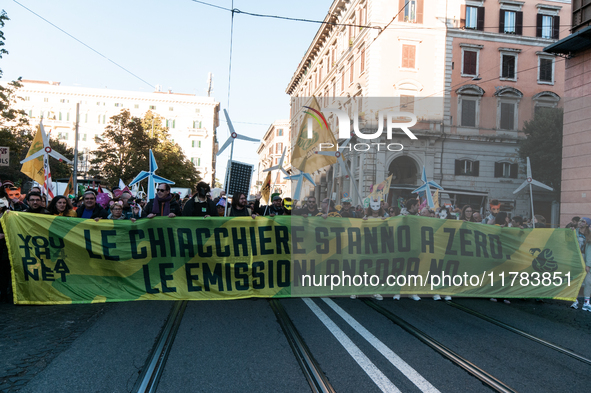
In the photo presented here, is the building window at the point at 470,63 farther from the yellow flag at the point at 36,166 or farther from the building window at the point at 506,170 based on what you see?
the yellow flag at the point at 36,166

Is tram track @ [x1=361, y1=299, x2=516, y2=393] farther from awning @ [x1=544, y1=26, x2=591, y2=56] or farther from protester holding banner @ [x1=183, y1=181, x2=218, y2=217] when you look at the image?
awning @ [x1=544, y1=26, x2=591, y2=56]

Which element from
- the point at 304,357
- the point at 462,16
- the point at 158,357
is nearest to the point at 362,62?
the point at 462,16

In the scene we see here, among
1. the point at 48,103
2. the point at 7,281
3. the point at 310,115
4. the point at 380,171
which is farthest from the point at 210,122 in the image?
the point at 7,281

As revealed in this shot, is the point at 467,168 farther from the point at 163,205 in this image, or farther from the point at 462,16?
the point at 163,205

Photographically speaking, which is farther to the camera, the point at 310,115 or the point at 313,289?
the point at 310,115

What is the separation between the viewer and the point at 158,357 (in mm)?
4582

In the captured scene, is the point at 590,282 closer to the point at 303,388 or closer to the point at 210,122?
the point at 303,388

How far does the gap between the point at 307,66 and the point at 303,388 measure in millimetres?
55971

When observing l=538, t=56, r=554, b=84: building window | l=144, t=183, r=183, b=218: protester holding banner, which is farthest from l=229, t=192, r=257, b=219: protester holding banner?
l=538, t=56, r=554, b=84: building window

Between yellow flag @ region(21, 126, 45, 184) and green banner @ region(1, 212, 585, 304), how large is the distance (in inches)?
239

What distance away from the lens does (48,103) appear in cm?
8062

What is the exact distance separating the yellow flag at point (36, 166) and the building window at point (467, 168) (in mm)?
25591

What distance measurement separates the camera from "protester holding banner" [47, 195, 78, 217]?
801 centimetres

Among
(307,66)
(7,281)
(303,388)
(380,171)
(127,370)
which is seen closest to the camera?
(303,388)
